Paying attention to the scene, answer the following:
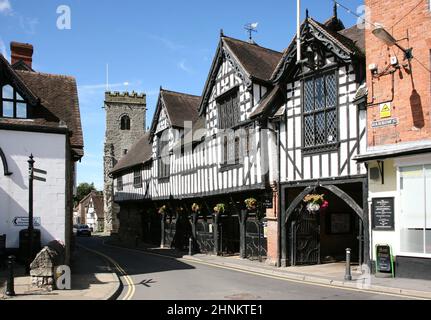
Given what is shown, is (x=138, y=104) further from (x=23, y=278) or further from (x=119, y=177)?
(x=23, y=278)

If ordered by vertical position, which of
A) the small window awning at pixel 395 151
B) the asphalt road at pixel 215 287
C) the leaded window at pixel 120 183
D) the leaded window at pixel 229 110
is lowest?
the asphalt road at pixel 215 287

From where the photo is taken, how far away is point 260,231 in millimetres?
20875

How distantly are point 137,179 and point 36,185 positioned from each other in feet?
68.9

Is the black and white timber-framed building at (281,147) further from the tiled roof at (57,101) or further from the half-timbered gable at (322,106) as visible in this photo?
the tiled roof at (57,101)

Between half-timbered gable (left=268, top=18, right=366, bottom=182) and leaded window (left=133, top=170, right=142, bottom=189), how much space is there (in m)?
19.3

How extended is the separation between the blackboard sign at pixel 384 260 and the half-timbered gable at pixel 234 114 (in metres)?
6.30

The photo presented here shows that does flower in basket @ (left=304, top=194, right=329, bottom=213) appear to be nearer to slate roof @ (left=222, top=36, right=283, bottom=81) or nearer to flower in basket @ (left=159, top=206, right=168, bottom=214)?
slate roof @ (left=222, top=36, right=283, bottom=81)

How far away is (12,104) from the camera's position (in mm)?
16312

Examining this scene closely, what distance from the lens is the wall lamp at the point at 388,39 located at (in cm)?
1324

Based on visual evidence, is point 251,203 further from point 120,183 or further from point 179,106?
point 120,183

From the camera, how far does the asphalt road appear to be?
37.9ft

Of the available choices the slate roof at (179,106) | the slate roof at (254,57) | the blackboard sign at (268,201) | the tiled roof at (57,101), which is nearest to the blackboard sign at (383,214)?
the blackboard sign at (268,201)

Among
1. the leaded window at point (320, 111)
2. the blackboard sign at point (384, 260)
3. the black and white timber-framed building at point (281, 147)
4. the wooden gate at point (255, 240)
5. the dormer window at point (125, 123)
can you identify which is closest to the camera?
the blackboard sign at point (384, 260)
